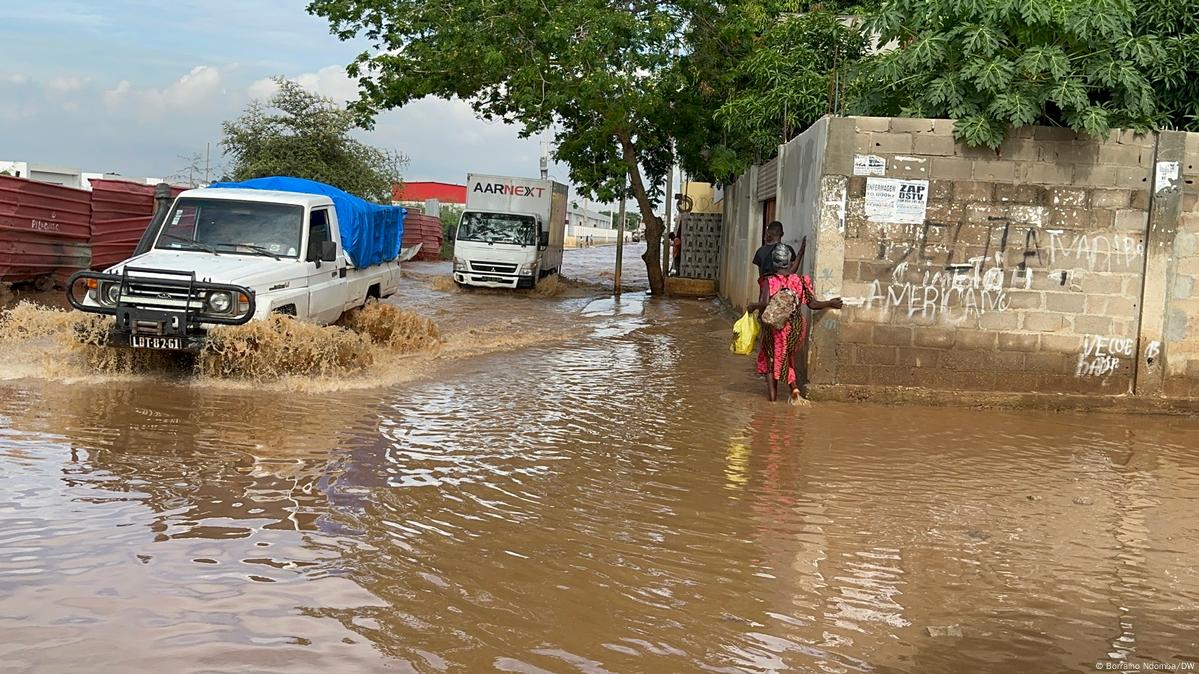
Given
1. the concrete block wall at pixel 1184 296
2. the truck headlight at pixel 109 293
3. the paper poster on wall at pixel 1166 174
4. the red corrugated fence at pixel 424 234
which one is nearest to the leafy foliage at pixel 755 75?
the paper poster on wall at pixel 1166 174

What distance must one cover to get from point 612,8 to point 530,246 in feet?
20.4

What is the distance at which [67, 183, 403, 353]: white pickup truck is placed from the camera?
30.7 feet

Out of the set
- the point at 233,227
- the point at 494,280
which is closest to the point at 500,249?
the point at 494,280

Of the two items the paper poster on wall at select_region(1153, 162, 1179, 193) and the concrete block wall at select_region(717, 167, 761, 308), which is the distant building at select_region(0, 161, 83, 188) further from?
the paper poster on wall at select_region(1153, 162, 1179, 193)

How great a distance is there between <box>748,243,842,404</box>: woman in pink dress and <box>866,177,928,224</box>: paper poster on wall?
92 centimetres

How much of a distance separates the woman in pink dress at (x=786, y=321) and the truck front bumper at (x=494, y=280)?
49.3ft

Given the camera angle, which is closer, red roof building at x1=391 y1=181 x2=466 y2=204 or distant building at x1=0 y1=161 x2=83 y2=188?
distant building at x1=0 y1=161 x2=83 y2=188

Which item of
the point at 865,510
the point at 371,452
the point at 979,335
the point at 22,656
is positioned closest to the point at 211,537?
the point at 22,656

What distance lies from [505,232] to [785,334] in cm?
1636

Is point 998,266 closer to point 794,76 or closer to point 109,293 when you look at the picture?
point 794,76

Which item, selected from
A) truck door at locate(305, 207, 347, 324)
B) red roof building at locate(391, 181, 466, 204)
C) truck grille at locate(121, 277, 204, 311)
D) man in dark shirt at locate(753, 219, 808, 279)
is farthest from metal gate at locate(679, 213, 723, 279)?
red roof building at locate(391, 181, 466, 204)

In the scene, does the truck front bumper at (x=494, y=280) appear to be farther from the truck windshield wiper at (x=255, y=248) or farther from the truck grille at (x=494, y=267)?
the truck windshield wiper at (x=255, y=248)

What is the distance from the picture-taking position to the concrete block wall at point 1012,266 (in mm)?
10109

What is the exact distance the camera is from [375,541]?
5.26m
